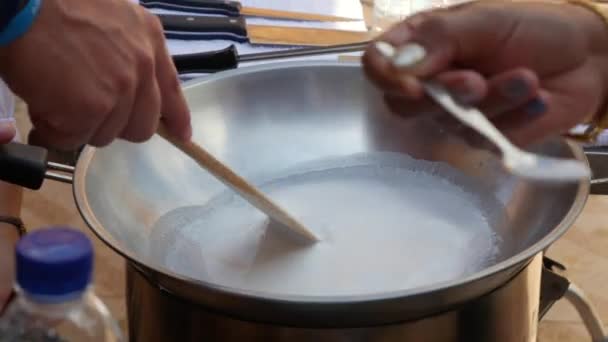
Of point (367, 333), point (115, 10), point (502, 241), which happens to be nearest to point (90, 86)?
point (115, 10)

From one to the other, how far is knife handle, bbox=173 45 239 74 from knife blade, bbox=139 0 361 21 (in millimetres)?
207

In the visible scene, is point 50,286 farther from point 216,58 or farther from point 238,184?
Answer: point 216,58

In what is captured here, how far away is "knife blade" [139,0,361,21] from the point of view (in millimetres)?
996

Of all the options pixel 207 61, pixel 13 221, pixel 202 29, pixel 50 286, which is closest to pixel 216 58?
pixel 207 61

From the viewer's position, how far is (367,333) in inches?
16.7

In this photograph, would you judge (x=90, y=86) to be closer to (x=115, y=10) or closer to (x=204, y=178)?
(x=115, y=10)

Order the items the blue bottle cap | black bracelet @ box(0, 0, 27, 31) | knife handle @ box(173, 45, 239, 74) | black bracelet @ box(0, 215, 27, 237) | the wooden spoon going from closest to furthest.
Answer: the blue bottle cap
black bracelet @ box(0, 0, 27, 31)
the wooden spoon
black bracelet @ box(0, 215, 27, 237)
knife handle @ box(173, 45, 239, 74)

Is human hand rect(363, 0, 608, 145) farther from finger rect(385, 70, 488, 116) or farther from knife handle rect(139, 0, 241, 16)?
knife handle rect(139, 0, 241, 16)

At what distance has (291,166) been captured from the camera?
0.66 m

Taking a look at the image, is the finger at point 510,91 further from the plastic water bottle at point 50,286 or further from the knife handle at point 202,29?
the knife handle at point 202,29

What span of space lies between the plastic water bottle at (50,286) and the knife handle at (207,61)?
0.47 meters

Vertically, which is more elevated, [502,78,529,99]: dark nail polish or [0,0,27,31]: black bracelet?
[0,0,27,31]: black bracelet

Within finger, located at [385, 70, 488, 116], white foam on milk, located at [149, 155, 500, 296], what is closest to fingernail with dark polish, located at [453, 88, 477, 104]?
finger, located at [385, 70, 488, 116]

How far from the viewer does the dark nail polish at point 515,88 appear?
1.35 feet
